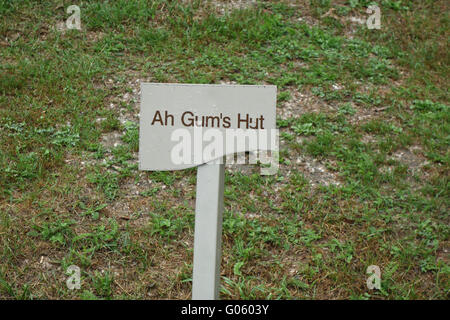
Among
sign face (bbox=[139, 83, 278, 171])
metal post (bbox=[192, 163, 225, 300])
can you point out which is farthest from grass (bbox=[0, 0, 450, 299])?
sign face (bbox=[139, 83, 278, 171])

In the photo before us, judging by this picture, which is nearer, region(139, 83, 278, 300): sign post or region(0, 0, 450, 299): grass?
region(139, 83, 278, 300): sign post

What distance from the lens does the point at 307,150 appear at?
4.19 meters

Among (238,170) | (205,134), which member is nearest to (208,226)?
(205,134)

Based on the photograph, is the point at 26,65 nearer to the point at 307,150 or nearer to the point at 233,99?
the point at 307,150

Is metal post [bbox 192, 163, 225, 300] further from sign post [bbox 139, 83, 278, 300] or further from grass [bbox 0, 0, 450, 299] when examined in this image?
grass [bbox 0, 0, 450, 299]

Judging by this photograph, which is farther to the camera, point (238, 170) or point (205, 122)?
point (238, 170)

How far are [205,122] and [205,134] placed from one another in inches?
2.1

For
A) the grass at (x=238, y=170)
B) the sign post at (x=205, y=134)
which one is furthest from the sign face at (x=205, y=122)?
the grass at (x=238, y=170)

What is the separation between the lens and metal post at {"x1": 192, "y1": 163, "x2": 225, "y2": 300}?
2201 millimetres

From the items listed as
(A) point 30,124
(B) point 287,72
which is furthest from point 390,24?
(A) point 30,124

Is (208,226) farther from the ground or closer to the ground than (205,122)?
closer to the ground

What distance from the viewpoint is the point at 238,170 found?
4031mm

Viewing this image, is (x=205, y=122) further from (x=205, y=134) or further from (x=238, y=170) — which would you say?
(x=238, y=170)
